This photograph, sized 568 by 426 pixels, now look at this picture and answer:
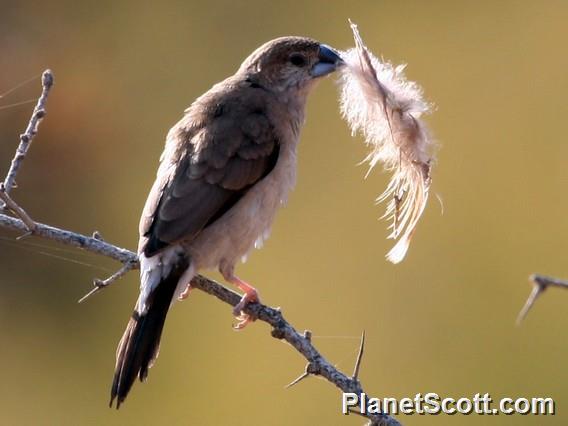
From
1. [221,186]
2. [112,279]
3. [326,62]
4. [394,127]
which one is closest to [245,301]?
[221,186]

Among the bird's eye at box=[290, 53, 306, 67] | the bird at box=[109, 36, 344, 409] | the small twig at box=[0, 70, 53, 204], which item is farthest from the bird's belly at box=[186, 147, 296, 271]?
the small twig at box=[0, 70, 53, 204]

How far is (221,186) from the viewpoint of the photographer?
414 centimetres

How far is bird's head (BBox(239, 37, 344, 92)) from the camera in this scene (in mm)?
4699

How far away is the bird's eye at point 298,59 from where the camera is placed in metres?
4.73

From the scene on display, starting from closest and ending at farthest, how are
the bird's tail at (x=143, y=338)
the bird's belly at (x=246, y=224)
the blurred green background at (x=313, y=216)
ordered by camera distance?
the bird's tail at (x=143, y=338) → the bird's belly at (x=246, y=224) → the blurred green background at (x=313, y=216)

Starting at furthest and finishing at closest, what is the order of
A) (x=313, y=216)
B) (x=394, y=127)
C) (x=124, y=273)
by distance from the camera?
(x=313, y=216)
(x=394, y=127)
(x=124, y=273)

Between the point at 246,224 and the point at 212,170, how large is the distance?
10.7 inches

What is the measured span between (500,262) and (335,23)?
2.33 metres

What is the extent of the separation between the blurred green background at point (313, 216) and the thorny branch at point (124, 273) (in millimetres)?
1900

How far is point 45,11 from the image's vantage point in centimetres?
790

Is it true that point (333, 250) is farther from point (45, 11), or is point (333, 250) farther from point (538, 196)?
point (45, 11)

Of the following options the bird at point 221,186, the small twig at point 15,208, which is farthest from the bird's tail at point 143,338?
the small twig at point 15,208

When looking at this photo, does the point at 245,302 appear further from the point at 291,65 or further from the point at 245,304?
the point at 291,65

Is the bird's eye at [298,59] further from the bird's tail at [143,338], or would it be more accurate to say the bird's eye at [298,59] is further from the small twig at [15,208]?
the small twig at [15,208]
